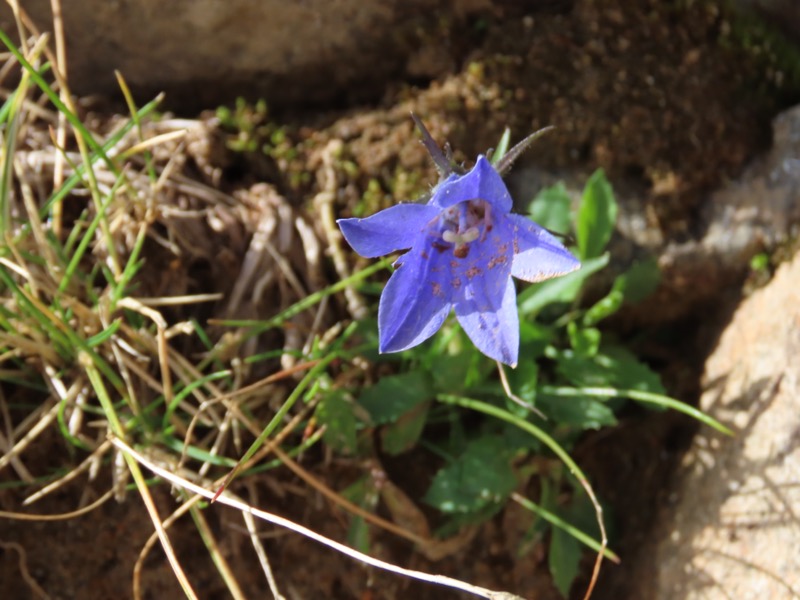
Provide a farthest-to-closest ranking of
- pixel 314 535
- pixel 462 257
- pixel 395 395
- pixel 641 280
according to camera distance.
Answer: pixel 641 280 < pixel 395 395 < pixel 462 257 < pixel 314 535

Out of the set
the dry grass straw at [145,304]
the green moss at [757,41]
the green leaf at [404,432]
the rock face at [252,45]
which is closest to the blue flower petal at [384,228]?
the dry grass straw at [145,304]

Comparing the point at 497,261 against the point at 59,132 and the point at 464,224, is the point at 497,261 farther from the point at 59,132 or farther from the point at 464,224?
the point at 59,132

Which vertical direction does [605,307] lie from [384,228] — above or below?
below

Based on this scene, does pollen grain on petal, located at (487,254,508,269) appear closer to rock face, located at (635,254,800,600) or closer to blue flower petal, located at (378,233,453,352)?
blue flower petal, located at (378,233,453,352)

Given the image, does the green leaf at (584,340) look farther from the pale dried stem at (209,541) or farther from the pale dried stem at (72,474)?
the pale dried stem at (72,474)

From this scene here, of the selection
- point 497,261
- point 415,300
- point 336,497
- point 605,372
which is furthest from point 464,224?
point 336,497

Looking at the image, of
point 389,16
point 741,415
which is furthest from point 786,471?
point 389,16

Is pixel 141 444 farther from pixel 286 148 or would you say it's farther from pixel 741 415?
pixel 741 415
